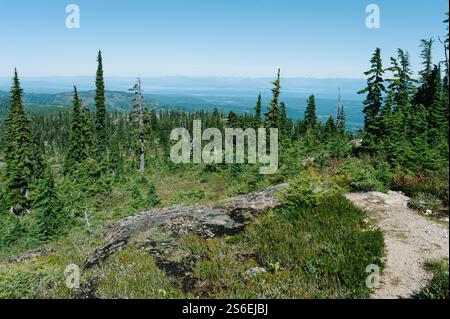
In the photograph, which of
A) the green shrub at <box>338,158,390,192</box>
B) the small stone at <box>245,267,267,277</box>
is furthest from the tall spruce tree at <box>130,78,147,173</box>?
the small stone at <box>245,267,267,277</box>

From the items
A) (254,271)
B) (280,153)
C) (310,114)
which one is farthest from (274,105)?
(254,271)

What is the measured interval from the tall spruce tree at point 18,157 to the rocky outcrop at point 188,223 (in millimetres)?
30225

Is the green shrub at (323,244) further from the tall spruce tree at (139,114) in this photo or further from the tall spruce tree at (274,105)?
the tall spruce tree at (139,114)

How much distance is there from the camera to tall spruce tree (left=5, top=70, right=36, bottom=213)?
40.3m

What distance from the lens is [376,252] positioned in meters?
9.01

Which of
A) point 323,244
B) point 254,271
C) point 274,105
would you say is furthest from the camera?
point 274,105

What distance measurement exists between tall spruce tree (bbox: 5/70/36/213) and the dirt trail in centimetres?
3946

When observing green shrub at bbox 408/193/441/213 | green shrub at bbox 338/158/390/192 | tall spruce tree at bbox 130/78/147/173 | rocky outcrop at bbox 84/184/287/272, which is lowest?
rocky outcrop at bbox 84/184/287/272

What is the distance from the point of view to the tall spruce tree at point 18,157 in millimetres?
40281

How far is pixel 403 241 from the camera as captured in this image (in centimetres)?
1011

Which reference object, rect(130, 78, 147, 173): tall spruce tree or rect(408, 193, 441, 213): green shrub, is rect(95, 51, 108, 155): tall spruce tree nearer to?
rect(130, 78, 147, 173): tall spruce tree

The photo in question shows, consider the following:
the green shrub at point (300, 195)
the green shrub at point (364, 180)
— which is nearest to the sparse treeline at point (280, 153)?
the green shrub at point (364, 180)

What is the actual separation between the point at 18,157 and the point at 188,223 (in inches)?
1408

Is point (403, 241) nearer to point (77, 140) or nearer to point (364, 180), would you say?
point (364, 180)
